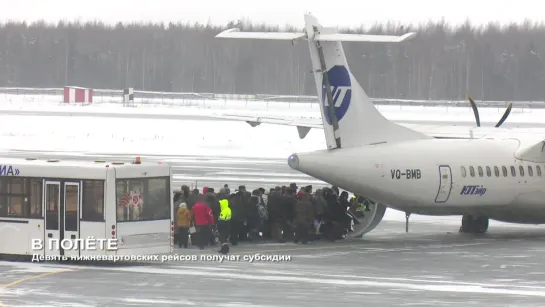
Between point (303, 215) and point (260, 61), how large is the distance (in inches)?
3222

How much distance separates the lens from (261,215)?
2316 centimetres

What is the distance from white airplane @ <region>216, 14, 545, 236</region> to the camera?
2253 centimetres

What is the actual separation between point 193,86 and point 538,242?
82921 millimetres

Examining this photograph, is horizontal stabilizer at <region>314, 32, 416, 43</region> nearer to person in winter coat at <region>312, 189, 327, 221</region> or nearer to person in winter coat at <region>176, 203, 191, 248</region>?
person in winter coat at <region>312, 189, 327, 221</region>

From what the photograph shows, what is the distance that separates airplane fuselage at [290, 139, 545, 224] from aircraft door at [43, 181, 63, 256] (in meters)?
5.57

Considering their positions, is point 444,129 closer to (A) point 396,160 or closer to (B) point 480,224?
(B) point 480,224

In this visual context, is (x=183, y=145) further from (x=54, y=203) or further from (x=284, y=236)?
(x=54, y=203)

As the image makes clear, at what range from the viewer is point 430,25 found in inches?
4286

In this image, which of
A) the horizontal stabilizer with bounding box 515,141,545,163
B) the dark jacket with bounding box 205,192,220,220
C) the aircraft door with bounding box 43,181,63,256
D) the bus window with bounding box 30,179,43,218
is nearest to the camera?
the aircraft door with bounding box 43,181,63,256

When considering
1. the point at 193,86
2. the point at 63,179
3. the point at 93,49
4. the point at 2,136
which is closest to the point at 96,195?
the point at 63,179
